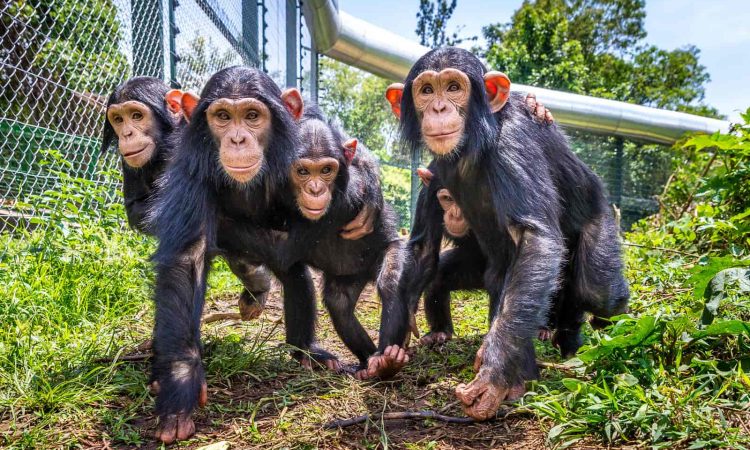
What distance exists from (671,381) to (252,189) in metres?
2.62

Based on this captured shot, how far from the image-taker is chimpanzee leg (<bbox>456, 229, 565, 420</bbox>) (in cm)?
293

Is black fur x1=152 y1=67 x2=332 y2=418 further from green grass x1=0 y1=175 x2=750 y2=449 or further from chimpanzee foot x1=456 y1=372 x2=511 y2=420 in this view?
chimpanzee foot x1=456 y1=372 x2=511 y2=420

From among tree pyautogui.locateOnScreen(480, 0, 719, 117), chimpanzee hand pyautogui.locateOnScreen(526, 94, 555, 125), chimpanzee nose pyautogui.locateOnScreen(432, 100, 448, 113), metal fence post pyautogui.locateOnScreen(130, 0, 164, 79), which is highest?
tree pyautogui.locateOnScreen(480, 0, 719, 117)

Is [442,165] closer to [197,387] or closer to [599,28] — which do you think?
[197,387]

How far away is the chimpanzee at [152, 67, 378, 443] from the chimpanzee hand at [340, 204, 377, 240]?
0.02 metres

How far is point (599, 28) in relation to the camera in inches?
1371

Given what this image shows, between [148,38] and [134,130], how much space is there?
2.66 metres

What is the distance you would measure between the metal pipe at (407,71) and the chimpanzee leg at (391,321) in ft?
8.09

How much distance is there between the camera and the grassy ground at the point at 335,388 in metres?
2.59

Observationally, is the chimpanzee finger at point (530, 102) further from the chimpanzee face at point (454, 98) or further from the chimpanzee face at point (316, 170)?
the chimpanzee face at point (316, 170)

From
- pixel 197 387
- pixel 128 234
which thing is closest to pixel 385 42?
pixel 128 234

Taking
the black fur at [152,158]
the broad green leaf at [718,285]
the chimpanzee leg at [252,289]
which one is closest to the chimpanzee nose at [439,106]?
the broad green leaf at [718,285]

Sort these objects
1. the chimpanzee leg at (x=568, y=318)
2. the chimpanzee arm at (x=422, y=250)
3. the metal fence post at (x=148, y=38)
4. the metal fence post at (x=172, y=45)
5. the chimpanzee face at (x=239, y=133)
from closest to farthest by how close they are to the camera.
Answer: the chimpanzee face at (x=239, y=133) < the chimpanzee arm at (x=422, y=250) < the chimpanzee leg at (x=568, y=318) < the metal fence post at (x=148, y=38) < the metal fence post at (x=172, y=45)

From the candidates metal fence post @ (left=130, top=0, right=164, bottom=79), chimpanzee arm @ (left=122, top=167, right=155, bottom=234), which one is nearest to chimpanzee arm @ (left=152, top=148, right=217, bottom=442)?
chimpanzee arm @ (left=122, top=167, right=155, bottom=234)
